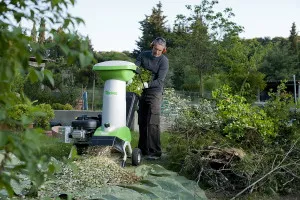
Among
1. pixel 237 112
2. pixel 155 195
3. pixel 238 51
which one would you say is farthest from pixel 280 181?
pixel 238 51

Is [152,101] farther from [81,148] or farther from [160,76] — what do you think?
[81,148]

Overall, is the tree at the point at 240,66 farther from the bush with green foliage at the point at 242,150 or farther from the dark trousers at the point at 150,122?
the bush with green foliage at the point at 242,150

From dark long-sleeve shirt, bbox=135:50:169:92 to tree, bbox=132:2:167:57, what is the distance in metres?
36.4

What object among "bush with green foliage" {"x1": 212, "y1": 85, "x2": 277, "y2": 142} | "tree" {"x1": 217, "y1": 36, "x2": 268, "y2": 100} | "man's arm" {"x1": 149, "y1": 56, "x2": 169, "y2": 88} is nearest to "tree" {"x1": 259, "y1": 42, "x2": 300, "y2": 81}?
"tree" {"x1": 217, "y1": 36, "x2": 268, "y2": 100}

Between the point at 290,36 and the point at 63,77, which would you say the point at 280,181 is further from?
the point at 290,36

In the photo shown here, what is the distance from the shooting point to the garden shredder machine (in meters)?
6.13

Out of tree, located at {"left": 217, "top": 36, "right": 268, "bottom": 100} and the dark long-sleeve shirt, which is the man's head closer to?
the dark long-sleeve shirt

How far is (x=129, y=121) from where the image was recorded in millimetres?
6566

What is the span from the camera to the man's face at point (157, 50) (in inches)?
282

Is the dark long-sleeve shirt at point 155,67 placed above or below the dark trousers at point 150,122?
above

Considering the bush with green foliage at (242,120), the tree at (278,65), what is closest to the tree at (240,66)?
the bush with green foliage at (242,120)

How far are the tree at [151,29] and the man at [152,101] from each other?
3649cm

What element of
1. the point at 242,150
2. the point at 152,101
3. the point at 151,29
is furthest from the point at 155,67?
the point at 151,29

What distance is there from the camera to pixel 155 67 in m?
7.14
